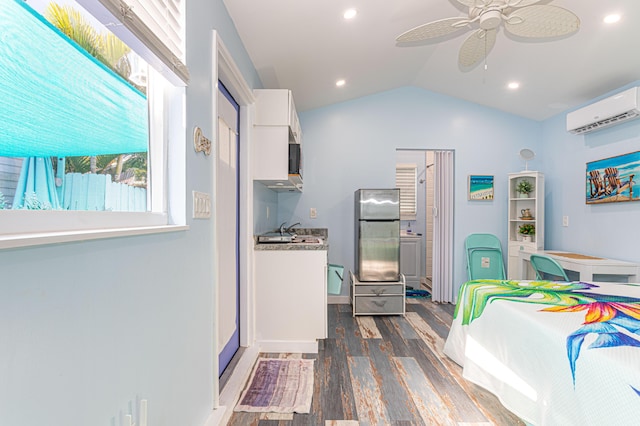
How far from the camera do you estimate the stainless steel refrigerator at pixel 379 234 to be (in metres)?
3.50

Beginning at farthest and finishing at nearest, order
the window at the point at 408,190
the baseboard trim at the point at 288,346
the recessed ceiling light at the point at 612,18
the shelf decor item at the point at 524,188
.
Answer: the window at the point at 408,190 < the shelf decor item at the point at 524,188 < the baseboard trim at the point at 288,346 < the recessed ceiling light at the point at 612,18

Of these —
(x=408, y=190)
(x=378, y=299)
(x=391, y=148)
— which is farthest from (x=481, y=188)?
(x=378, y=299)

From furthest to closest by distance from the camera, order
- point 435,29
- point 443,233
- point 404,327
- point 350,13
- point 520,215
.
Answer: point 443,233 → point 520,215 → point 404,327 → point 350,13 → point 435,29

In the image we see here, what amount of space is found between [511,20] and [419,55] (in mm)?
1559

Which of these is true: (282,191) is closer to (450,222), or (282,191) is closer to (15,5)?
(450,222)

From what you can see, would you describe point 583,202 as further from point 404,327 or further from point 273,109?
point 273,109

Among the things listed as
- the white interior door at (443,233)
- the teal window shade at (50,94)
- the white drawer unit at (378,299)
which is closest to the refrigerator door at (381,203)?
the white drawer unit at (378,299)

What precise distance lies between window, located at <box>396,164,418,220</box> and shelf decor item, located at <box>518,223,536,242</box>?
177cm

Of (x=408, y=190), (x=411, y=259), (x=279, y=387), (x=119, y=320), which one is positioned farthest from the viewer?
(x=408, y=190)

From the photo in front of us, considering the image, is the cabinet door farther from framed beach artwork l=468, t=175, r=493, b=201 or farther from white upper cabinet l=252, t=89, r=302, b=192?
framed beach artwork l=468, t=175, r=493, b=201

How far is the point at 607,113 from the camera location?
2881mm

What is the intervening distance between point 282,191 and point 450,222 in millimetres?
2200

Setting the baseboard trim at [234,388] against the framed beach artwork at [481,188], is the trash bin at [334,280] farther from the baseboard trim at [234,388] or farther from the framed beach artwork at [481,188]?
the framed beach artwork at [481,188]

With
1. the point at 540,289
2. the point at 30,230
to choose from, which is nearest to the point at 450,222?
the point at 540,289
